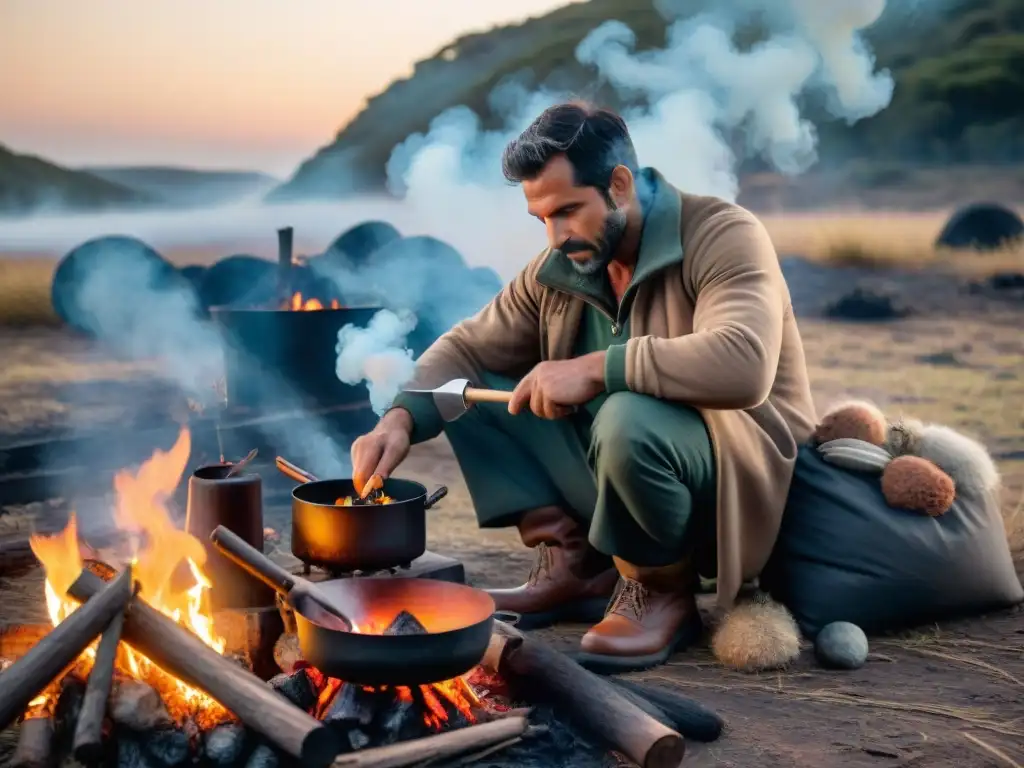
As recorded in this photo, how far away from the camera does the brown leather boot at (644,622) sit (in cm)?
338

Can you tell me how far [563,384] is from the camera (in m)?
3.27

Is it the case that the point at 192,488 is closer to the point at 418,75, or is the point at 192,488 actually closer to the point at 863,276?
the point at 418,75

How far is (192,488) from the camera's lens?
319 centimetres

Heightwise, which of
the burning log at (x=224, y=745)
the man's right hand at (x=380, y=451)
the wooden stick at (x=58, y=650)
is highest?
the man's right hand at (x=380, y=451)

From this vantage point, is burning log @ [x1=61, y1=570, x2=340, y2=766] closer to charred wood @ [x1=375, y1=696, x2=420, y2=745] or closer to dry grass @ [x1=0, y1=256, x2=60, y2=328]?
charred wood @ [x1=375, y1=696, x2=420, y2=745]

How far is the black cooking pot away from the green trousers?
59 cm

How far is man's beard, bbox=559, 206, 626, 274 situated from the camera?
11.6ft

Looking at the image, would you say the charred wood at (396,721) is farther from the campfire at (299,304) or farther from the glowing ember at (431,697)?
the campfire at (299,304)

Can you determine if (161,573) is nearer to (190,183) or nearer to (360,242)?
(360,242)

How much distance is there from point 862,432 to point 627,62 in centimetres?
624

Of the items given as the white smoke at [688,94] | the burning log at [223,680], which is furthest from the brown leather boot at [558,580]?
the white smoke at [688,94]

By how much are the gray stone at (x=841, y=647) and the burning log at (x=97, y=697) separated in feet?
7.05

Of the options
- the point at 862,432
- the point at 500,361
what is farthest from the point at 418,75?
the point at 862,432

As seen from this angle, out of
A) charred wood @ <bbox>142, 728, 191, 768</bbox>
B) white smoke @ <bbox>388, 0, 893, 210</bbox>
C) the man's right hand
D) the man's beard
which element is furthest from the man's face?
white smoke @ <bbox>388, 0, 893, 210</bbox>
